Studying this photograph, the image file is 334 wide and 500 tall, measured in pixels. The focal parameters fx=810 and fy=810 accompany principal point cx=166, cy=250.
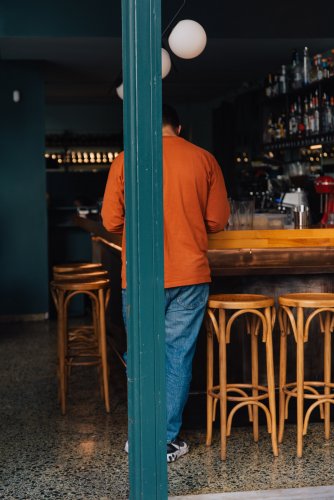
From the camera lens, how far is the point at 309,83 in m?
8.45

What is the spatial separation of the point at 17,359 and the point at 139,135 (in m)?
4.24

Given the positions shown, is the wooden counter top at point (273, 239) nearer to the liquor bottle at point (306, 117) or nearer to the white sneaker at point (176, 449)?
the white sneaker at point (176, 449)

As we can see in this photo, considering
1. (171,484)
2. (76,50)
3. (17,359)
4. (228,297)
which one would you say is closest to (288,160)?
(76,50)

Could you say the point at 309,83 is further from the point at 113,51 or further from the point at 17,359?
the point at 17,359

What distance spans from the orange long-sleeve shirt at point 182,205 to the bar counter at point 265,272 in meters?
0.37

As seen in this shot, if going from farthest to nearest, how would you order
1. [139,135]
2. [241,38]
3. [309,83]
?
1. [309,83]
2. [241,38]
3. [139,135]

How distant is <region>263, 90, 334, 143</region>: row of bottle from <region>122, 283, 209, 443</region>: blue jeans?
4288mm

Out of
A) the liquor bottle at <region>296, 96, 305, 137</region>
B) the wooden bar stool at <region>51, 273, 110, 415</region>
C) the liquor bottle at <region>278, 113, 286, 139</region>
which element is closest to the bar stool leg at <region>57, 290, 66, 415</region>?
the wooden bar stool at <region>51, 273, 110, 415</region>

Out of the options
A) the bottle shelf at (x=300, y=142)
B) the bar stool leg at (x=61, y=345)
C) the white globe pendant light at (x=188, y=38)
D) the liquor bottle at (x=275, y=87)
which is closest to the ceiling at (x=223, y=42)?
the liquor bottle at (x=275, y=87)

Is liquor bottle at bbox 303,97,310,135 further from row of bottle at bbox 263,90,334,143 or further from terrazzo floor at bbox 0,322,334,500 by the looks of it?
terrazzo floor at bbox 0,322,334,500

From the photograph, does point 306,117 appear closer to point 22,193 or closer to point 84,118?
point 22,193

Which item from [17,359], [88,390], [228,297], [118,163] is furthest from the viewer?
[17,359]

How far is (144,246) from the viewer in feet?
10.5

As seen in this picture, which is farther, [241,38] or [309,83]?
[309,83]
